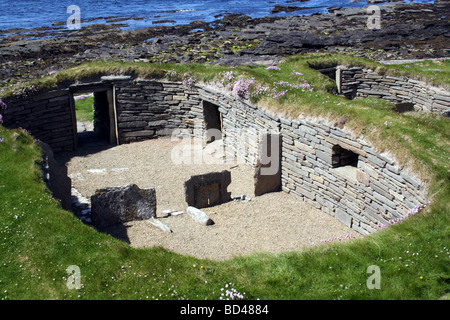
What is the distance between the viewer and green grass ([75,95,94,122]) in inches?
819

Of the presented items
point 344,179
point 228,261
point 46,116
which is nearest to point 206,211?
point 344,179

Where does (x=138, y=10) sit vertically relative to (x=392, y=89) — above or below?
above

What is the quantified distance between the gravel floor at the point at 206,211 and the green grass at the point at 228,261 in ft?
6.26

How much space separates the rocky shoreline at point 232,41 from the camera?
28436 mm

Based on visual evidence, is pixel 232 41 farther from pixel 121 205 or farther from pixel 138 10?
pixel 138 10

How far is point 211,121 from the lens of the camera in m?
17.6

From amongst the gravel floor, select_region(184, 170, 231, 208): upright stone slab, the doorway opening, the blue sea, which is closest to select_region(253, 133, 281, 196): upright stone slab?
the gravel floor

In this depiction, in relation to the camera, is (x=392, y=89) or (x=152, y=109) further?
(x=152, y=109)

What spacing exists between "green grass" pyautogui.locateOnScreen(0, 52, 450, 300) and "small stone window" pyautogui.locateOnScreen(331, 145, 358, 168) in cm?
148

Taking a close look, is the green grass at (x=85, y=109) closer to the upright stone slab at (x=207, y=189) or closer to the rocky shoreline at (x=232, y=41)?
the rocky shoreline at (x=232, y=41)

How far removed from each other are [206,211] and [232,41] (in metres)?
24.3

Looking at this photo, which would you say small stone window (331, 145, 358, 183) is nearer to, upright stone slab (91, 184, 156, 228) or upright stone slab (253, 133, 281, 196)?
upright stone slab (253, 133, 281, 196)

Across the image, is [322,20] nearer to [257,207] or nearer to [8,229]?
[257,207]

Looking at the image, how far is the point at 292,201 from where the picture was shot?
1345cm
